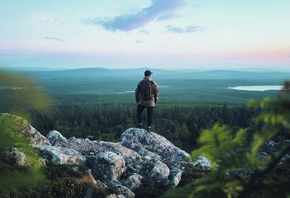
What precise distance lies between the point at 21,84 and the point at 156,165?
312 inches

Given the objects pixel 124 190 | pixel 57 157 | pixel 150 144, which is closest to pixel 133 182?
pixel 124 190

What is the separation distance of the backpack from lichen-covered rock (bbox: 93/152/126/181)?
570 cm

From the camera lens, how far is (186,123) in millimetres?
77062

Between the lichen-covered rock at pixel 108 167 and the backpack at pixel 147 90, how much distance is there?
18.7ft

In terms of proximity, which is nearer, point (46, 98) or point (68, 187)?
point (46, 98)

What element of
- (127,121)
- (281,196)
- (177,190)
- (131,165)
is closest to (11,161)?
(131,165)

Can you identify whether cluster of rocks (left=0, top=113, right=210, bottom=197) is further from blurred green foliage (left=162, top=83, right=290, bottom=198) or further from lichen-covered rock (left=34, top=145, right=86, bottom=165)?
blurred green foliage (left=162, top=83, right=290, bottom=198)

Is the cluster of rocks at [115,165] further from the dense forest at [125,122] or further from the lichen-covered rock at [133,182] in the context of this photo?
the dense forest at [125,122]

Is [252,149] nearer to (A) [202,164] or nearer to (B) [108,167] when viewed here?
(B) [108,167]

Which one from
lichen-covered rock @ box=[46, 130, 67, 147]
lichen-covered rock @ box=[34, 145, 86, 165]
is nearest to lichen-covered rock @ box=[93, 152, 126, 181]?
lichen-covered rock @ box=[34, 145, 86, 165]

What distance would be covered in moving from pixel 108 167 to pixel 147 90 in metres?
6.34

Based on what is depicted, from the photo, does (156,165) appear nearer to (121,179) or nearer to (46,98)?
(121,179)

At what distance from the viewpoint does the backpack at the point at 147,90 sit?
13867mm

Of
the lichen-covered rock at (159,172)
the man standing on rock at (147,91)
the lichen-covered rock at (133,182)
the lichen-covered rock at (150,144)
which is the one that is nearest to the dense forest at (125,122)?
the lichen-covered rock at (150,144)
